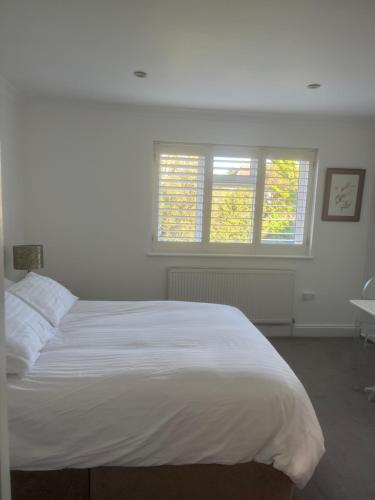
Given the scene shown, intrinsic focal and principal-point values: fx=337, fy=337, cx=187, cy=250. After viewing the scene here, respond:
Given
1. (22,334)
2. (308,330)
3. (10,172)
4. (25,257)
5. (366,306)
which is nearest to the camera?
(22,334)

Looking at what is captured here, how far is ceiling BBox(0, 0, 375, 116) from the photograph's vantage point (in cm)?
165

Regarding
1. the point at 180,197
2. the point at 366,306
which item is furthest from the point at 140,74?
the point at 366,306

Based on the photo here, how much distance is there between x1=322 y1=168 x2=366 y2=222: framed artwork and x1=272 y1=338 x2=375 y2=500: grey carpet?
137 cm

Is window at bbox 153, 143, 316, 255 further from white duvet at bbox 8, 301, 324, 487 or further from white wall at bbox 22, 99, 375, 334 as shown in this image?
white duvet at bbox 8, 301, 324, 487

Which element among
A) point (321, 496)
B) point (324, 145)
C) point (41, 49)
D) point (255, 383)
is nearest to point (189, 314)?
point (255, 383)

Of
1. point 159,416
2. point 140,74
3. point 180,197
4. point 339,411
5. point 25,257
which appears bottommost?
point 339,411

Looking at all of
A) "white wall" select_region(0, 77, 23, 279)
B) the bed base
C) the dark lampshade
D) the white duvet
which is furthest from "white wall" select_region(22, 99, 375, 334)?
the bed base

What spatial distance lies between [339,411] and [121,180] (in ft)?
8.89

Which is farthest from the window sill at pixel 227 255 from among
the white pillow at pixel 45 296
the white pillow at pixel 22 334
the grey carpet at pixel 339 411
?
the white pillow at pixel 22 334

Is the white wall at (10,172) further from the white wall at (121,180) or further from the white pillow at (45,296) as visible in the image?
the white pillow at (45,296)

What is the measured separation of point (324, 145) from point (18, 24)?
2.88m

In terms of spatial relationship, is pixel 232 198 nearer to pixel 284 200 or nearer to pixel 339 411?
pixel 284 200

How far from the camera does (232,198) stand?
11.5 feet

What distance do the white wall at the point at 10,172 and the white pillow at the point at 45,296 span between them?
71 centimetres
